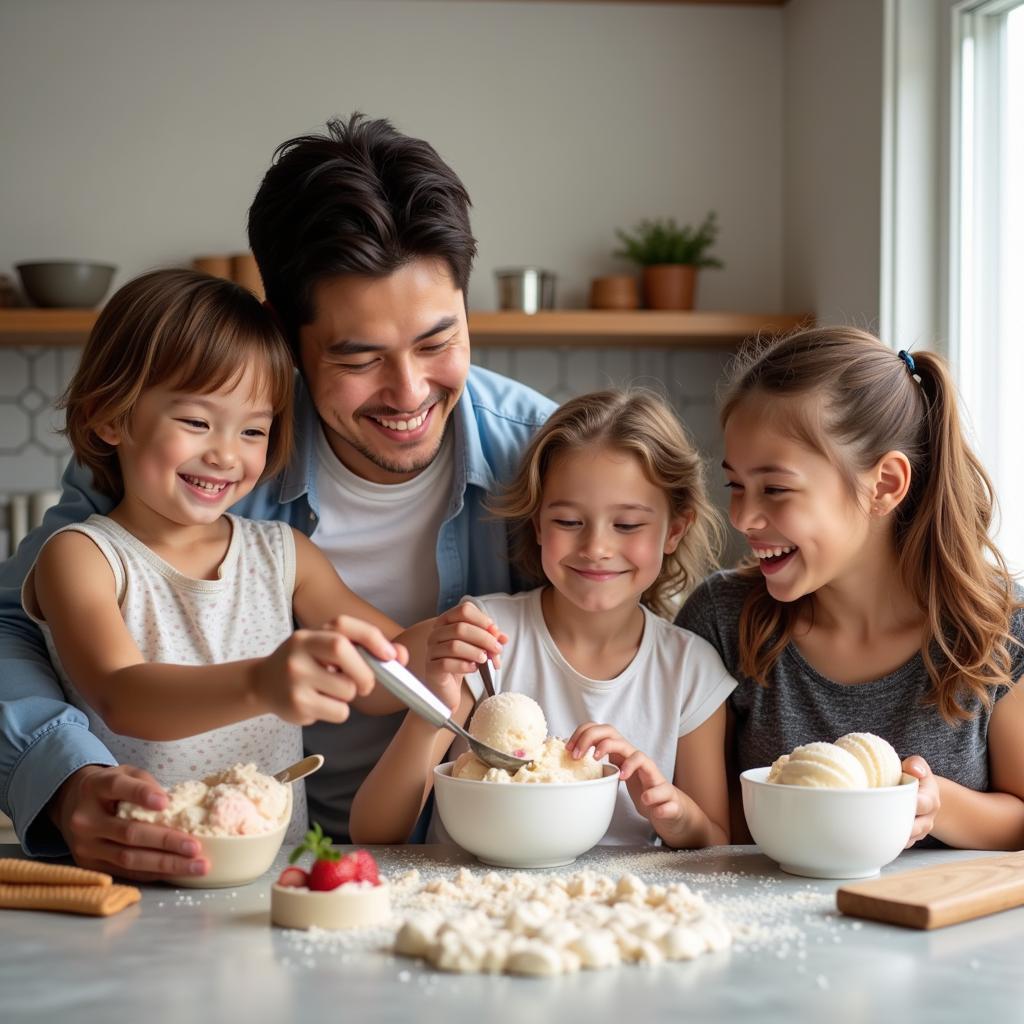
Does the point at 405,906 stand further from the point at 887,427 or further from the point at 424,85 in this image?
the point at 424,85

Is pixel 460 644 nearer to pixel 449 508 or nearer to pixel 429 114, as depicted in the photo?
pixel 449 508

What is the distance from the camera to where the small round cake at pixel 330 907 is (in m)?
1.03

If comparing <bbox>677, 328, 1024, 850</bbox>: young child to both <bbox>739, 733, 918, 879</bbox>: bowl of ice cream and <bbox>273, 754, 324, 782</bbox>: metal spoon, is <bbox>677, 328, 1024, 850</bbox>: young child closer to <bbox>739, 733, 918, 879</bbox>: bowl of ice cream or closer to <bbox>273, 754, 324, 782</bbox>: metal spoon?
<bbox>739, 733, 918, 879</bbox>: bowl of ice cream

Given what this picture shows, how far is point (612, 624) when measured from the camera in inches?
65.1

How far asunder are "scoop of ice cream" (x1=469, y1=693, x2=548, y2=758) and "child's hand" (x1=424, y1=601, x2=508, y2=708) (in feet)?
0.17

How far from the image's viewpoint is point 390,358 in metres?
1.61

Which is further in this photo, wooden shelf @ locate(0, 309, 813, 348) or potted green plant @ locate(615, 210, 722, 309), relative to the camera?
potted green plant @ locate(615, 210, 722, 309)

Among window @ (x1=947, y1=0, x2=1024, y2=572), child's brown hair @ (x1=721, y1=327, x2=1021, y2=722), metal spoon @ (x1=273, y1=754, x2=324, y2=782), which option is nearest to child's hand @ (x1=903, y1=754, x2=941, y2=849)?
child's brown hair @ (x1=721, y1=327, x2=1021, y2=722)

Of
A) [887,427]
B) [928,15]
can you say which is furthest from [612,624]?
[928,15]

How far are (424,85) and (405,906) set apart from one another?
2.79 meters

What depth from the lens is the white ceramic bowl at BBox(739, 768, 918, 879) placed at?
1.17 meters

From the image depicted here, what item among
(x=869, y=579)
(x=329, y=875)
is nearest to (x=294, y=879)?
(x=329, y=875)

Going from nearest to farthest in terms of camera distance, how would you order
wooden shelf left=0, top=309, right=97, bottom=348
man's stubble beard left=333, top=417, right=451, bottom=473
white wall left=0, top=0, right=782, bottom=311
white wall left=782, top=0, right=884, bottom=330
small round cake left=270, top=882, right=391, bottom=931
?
small round cake left=270, top=882, right=391, bottom=931 < man's stubble beard left=333, top=417, right=451, bottom=473 < white wall left=782, top=0, right=884, bottom=330 < wooden shelf left=0, top=309, right=97, bottom=348 < white wall left=0, top=0, right=782, bottom=311


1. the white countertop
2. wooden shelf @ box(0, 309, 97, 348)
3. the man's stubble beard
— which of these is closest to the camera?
the white countertop
